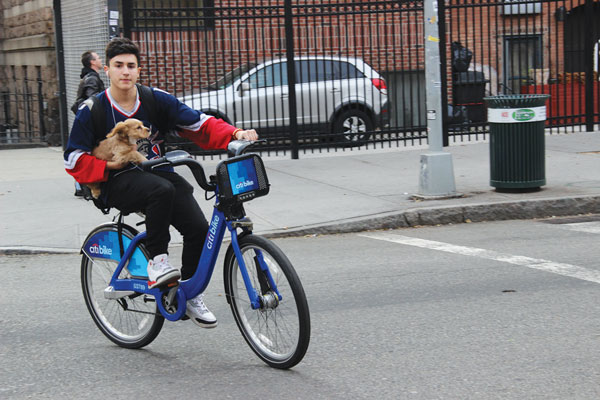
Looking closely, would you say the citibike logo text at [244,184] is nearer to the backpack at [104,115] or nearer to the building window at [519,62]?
the backpack at [104,115]

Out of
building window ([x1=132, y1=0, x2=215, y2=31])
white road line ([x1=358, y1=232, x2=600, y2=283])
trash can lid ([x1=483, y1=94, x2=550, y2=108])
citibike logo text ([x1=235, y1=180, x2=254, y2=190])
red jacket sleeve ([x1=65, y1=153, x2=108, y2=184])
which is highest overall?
building window ([x1=132, y1=0, x2=215, y2=31])

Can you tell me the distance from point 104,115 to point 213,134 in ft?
2.03

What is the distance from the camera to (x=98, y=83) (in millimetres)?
10836

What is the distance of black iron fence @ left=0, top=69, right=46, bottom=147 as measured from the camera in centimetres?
1819

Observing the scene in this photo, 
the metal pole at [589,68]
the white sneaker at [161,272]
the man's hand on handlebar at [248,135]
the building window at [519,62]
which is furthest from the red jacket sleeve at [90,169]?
the metal pole at [589,68]

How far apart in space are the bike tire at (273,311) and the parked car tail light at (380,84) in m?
10.8

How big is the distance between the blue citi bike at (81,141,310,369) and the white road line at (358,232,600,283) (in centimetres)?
306

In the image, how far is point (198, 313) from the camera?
16.3 ft

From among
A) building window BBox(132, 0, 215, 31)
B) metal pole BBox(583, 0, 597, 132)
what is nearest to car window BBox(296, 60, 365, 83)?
building window BBox(132, 0, 215, 31)

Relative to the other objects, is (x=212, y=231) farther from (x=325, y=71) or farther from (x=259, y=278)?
(x=325, y=71)

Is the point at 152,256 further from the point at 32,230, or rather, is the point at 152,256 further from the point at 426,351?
the point at 32,230

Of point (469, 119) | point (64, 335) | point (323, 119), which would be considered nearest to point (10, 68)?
Result: point (323, 119)

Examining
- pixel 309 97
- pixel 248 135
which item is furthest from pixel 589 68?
pixel 248 135

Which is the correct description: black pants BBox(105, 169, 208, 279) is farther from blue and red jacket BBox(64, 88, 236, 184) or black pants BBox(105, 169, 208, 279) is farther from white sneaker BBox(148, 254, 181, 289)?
blue and red jacket BBox(64, 88, 236, 184)
